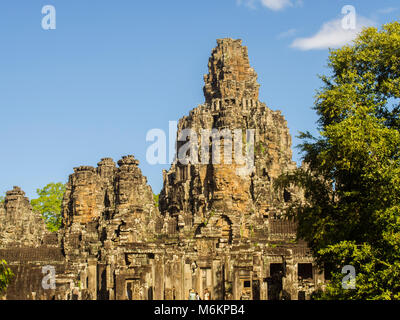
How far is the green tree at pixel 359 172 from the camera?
73.7 ft

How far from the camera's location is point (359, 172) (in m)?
24.4

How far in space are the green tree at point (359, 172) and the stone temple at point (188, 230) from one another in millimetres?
4971

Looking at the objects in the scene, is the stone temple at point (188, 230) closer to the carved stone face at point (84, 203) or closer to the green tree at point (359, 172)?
the carved stone face at point (84, 203)

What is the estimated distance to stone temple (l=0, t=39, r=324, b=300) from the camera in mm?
35188

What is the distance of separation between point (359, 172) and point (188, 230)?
73.0ft

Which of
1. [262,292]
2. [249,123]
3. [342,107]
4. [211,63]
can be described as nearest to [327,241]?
[342,107]

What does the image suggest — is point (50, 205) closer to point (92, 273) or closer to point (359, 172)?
point (92, 273)

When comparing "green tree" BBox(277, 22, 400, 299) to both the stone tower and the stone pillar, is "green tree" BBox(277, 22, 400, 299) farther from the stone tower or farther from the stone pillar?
the stone tower

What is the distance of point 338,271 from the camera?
79.3ft

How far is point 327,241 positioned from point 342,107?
17.4 feet

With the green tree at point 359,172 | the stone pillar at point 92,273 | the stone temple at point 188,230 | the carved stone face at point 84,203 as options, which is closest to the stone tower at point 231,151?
the stone temple at point 188,230

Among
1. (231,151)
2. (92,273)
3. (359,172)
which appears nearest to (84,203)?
(231,151)

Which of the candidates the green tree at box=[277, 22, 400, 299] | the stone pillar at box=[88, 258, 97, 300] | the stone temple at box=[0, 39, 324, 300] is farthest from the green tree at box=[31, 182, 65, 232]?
the green tree at box=[277, 22, 400, 299]

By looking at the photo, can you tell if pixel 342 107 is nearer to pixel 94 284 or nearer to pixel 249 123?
pixel 94 284
